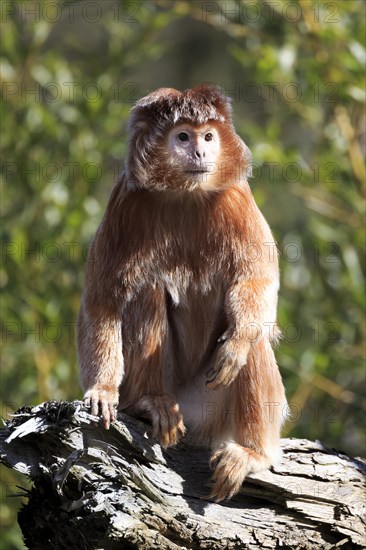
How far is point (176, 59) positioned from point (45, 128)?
24.3ft

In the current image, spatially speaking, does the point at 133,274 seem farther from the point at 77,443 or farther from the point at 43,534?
the point at 43,534

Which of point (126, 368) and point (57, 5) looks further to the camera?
point (57, 5)

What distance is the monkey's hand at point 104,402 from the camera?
4344mm

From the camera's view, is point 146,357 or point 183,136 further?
point 183,136

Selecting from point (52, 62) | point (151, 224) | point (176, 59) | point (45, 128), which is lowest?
point (151, 224)

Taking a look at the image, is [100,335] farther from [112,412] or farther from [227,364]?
[227,364]

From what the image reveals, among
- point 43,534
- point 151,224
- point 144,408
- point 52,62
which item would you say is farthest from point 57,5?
point 43,534

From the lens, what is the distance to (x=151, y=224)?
491 centimetres

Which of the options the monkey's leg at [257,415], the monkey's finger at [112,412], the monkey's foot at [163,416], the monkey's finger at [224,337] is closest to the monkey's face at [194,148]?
the monkey's finger at [224,337]

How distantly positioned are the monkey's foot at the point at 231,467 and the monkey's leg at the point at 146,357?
214 mm

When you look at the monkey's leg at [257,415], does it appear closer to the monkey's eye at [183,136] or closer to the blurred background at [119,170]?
the monkey's eye at [183,136]

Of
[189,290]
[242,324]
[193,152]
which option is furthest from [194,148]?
[242,324]

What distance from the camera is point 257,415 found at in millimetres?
4777

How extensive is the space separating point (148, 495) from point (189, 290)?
1022mm
